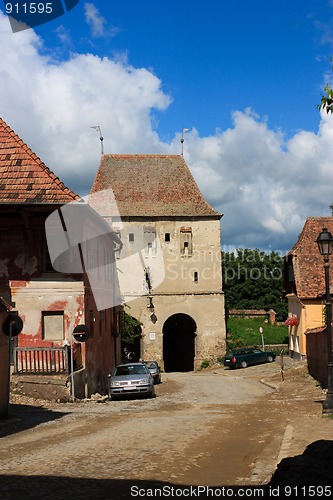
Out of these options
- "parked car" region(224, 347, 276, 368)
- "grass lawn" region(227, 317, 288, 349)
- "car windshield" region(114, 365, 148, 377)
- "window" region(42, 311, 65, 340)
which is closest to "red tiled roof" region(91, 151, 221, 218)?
"grass lawn" region(227, 317, 288, 349)

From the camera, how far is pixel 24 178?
2359cm

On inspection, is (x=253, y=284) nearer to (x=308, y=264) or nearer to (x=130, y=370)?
(x=308, y=264)

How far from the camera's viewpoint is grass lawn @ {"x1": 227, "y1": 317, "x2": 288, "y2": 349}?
5425 cm

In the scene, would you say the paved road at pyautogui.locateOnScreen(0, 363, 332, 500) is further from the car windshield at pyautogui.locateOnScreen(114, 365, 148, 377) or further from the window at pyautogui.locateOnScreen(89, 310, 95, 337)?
the window at pyautogui.locateOnScreen(89, 310, 95, 337)

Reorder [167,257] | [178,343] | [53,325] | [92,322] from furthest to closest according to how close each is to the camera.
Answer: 1. [178,343]
2. [167,257]
3. [92,322]
4. [53,325]

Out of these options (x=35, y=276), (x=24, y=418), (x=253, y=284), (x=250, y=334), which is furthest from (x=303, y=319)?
(x=253, y=284)

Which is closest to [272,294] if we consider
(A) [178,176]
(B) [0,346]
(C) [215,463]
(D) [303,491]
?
(A) [178,176]

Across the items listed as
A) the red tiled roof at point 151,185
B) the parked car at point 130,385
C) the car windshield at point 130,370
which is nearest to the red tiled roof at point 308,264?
the red tiled roof at point 151,185

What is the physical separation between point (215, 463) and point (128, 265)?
42.9 metres

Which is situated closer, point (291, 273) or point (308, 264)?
point (308, 264)

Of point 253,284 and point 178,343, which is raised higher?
point 253,284

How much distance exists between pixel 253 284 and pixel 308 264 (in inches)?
1433

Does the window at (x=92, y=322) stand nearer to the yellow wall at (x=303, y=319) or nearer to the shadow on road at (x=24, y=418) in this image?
the shadow on road at (x=24, y=418)

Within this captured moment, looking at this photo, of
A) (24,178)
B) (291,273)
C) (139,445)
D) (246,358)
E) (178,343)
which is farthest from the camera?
(178,343)
